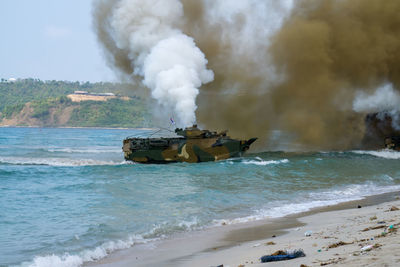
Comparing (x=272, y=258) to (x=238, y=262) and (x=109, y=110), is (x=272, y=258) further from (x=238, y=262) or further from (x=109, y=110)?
(x=109, y=110)

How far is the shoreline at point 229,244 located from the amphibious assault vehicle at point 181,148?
17.7 meters

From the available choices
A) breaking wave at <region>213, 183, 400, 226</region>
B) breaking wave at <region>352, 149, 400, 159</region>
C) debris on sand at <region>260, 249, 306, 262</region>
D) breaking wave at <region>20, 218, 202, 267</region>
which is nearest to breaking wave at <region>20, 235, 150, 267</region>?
breaking wave at <region>20, 218, 202, 267</region>

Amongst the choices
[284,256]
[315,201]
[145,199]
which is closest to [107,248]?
[284,256]

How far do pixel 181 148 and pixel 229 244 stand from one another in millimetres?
21653

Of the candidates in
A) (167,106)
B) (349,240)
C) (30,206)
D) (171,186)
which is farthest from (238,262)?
(167,106)

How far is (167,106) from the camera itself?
35.3m

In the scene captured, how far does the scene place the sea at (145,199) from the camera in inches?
465

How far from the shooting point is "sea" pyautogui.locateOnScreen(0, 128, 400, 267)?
11.8m

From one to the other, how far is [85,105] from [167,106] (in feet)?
431

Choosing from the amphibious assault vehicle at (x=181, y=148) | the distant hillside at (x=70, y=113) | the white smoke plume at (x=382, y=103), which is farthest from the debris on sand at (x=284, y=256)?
the distant hillside at (x=70, y=113)

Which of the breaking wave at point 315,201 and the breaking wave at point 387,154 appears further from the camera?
the breaking wave at point 387,154

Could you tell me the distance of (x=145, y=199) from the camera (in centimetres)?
1833

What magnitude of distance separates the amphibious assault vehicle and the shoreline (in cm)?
1772

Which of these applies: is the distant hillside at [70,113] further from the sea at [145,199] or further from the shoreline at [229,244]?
the shoreline at [229,244]
